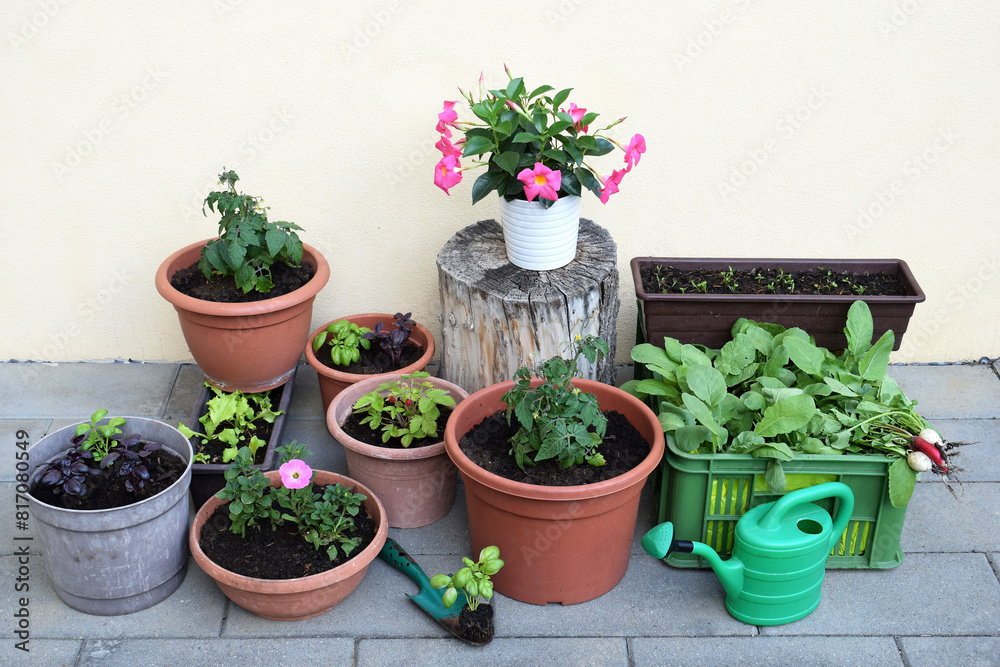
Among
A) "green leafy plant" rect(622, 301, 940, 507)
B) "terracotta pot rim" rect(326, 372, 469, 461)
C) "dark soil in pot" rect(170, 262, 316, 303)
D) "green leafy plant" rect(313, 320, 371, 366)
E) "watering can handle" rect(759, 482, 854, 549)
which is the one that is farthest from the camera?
"green leafy plant" rect(313, 320, 371, 366)

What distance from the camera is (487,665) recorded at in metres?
2.39

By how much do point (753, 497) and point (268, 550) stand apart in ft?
4.91

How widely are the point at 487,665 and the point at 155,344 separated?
7.23 feet

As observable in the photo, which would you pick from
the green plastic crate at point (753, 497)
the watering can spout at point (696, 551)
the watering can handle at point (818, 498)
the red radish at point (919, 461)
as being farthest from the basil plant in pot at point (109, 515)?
the red radish at point (919, 461)

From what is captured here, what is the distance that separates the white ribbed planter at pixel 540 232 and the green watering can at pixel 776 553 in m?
1.02

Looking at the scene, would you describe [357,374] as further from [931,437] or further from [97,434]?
[931,437]

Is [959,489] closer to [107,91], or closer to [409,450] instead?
[409,450]

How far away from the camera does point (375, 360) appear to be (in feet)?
10.8

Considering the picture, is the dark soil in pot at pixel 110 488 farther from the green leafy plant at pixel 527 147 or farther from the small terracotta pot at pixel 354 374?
the green leafy plant at pixel 527 147

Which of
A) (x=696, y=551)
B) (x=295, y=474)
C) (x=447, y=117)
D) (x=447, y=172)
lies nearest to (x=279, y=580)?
(x=295, y=474)

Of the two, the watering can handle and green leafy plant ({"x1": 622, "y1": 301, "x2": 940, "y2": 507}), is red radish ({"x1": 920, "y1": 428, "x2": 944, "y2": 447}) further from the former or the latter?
the watering can handle

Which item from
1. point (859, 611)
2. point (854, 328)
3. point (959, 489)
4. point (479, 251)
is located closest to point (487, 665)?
point (859, 611)

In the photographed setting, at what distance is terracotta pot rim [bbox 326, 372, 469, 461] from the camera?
2.71 metres

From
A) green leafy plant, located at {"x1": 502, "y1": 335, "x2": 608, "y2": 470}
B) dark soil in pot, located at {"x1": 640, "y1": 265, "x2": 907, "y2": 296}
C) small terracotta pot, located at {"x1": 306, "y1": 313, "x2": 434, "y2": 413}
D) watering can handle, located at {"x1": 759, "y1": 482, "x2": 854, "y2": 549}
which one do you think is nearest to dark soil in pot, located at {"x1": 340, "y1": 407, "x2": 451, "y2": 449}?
small terracotta pot, located at {"x1": 306, "y1": 313, "x2": 434, "y2": 413}
